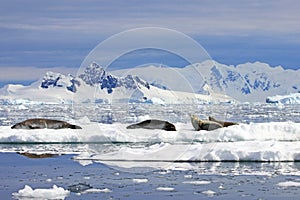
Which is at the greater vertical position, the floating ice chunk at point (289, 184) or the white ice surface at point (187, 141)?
the white ice surface at point (187, 141)

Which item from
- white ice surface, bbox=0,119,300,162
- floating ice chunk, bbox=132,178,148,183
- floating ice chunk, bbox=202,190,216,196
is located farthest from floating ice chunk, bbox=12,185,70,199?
white ice surface, bbox=0,119,300,162

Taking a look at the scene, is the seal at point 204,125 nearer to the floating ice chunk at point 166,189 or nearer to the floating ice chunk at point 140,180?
the floating ice chunk at point 140,180

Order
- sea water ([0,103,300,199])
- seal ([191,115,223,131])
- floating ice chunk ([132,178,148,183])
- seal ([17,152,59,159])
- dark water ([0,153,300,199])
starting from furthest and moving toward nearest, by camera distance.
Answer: seal ([191,115,223,131]) < seal ([17,152,59,159]) < floating ice chunk ([132,178,148,183]) < sea water ([0,103,300,199]) < dark water ([0,153,300,199])

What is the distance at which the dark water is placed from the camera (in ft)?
28.8

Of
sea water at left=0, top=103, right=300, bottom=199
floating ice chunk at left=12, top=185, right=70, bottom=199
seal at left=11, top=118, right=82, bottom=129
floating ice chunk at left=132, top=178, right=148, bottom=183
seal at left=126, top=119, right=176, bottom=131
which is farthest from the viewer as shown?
seal at left=11, top=118, right=82, bottom=129

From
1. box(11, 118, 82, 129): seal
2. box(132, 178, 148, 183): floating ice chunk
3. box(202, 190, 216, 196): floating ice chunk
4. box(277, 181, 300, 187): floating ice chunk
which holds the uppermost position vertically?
box(11, 118, 82, 129): seal

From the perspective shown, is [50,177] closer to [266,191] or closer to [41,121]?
[266,191]

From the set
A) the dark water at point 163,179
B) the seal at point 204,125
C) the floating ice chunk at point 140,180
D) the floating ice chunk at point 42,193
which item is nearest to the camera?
the floating ice chunk at point 42,193

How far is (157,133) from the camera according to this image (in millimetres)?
18703

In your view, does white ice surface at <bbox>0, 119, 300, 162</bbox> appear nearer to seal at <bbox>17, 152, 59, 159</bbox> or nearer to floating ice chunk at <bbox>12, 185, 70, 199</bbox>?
seal at <bbox>17, 152, 59, 159</bbox>

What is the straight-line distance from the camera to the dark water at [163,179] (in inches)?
345

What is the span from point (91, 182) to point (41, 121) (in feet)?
42.4

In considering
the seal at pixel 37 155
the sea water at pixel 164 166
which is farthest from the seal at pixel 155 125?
the seal at pixel 37 155

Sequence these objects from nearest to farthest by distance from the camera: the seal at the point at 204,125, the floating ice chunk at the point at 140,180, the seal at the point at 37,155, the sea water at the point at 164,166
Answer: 1. the sea water at the point at 164,166
2. the floating ice chunk at the point at 140,180
3. the seal at the point at 37,155
4. the seal at the point at 204,125
